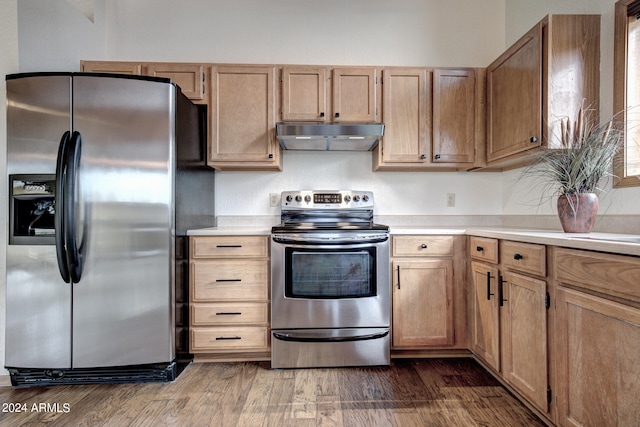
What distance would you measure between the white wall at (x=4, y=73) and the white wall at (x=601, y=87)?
133 inches

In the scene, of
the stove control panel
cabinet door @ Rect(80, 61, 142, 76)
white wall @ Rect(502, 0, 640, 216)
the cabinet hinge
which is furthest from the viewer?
the stove control panel

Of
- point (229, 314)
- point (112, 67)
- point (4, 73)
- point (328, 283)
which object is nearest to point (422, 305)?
point (328, 283)

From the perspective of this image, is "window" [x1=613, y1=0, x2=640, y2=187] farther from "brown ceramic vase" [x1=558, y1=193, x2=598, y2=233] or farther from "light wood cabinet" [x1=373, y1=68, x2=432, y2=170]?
"light wood cabinet" [x1=373, y1=68, x2=432, y2=170]

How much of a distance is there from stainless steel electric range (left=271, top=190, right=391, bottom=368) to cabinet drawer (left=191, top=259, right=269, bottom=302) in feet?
0.41

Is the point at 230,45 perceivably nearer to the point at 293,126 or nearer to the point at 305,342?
the point at 293,126

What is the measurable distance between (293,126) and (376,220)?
109cm

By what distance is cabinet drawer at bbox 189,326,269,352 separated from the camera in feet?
7.36

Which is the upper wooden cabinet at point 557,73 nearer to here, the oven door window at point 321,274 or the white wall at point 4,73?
the oven door window at point 321,274

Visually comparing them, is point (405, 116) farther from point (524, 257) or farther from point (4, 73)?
point (4, 73)

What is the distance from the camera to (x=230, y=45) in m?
2.84

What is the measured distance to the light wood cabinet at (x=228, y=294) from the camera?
2.24 metres

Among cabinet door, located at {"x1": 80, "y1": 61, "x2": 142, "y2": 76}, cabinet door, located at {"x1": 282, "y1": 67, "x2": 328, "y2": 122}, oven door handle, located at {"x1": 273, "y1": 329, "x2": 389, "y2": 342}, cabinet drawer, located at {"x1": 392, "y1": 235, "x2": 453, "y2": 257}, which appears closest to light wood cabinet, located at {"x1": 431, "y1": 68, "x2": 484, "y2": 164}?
cabinet drawer, located at {"x1": 392, "y1": 235, "x2": 453, "y2": 257}

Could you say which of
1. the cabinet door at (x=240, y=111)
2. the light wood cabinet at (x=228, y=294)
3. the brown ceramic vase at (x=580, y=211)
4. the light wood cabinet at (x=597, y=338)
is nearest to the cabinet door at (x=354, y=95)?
the cabinet door at (x=240, y=111)

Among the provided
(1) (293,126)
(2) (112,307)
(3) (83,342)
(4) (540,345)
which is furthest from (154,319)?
(4) (540,345)
